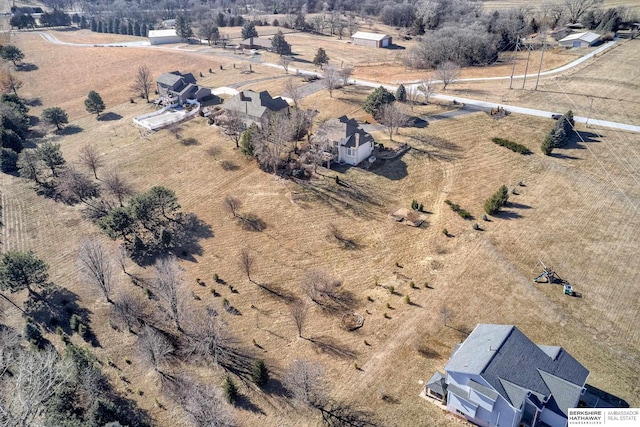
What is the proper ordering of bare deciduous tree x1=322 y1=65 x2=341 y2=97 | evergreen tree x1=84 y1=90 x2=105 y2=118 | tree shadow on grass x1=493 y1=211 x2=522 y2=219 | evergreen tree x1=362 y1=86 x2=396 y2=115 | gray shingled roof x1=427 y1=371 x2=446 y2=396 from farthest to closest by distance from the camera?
bare deciduous tree x1=322 y1=65 x2=341 y2=97 < evergreen tree x1=84 y1=90 x2=105 y2=118 < evergreen tree x1=362 y1=86 x2=396 y2=115 < tree shadow on grass x1=493 y1=211 x2=522 y2=219 < gray shingled roof x1=427 y1=371 x2=446 y2=396

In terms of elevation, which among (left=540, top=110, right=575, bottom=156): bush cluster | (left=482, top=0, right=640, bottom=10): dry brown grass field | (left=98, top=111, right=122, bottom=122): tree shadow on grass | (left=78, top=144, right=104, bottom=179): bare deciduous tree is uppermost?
(left=482, top=0, right=640, bottom=10): dry brown grass field

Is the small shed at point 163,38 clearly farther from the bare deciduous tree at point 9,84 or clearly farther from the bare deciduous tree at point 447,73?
the bare deciduous tree at point 447,73

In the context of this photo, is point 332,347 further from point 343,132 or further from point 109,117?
point 109,117

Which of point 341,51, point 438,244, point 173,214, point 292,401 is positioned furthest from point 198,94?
point 292,401

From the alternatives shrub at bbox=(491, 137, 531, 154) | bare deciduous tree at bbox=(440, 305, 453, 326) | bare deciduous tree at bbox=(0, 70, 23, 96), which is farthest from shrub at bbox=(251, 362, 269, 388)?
bare deciduous tree at bbox=(0, 70, 23, 96)

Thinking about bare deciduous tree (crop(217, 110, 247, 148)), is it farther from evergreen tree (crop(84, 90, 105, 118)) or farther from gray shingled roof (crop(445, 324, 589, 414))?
gray shingled roof (crop(445, 324, 589, 414))

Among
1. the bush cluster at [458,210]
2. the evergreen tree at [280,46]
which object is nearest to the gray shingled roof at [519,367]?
the bush cluster at [458,210]
